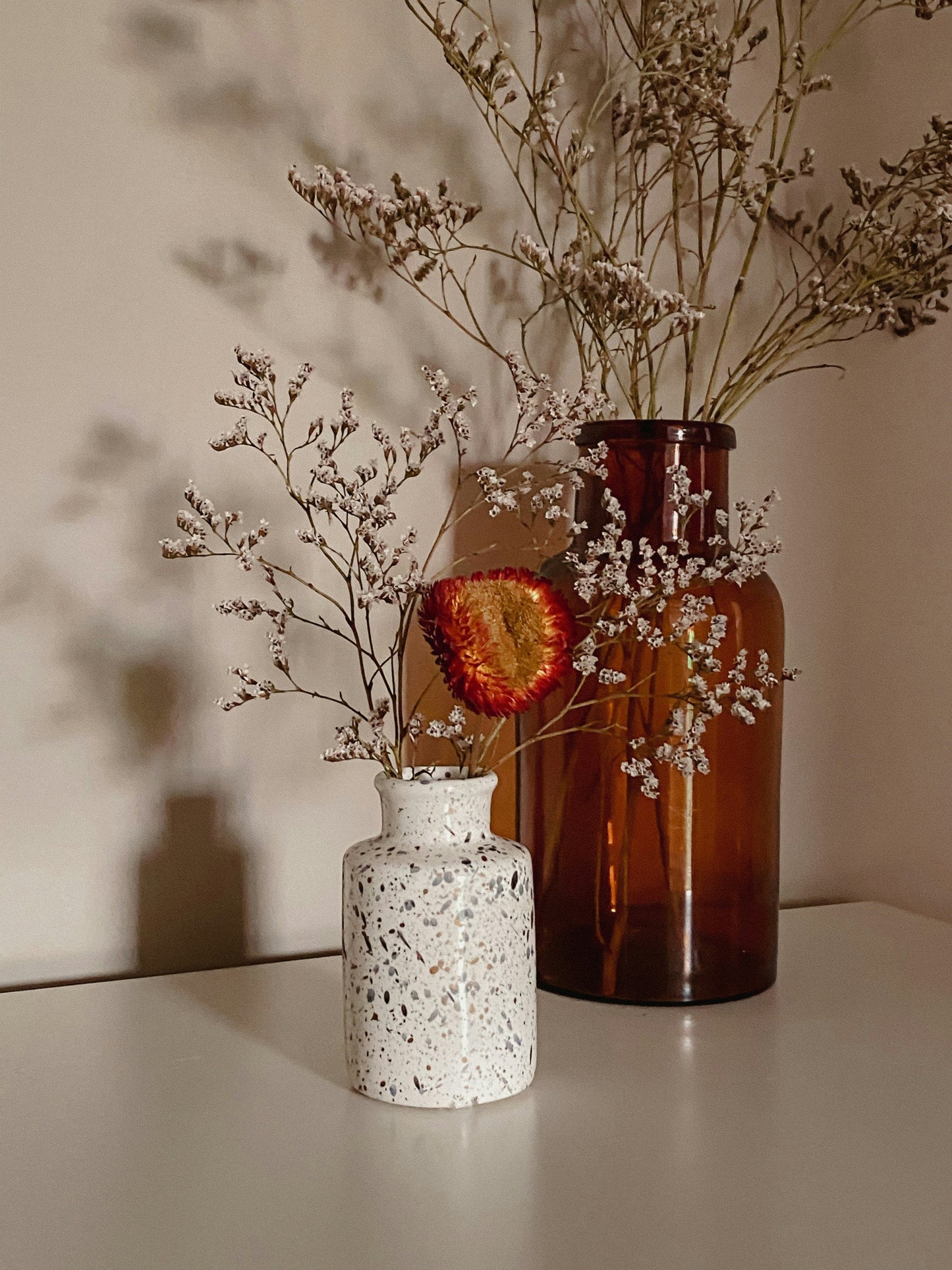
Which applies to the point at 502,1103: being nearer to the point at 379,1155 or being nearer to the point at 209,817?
the point at 379,1155

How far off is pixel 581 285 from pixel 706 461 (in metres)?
0.16

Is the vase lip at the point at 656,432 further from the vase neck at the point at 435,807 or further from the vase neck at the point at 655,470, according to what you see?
the vase neck at the point at 435,807

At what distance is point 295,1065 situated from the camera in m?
0.72

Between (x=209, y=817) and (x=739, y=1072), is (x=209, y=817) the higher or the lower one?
the higher one

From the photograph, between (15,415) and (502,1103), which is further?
(15,415)

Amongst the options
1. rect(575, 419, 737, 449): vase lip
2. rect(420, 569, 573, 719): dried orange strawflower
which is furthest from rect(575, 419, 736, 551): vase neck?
rect(420, 569, 573, 719): dried orange strawflower

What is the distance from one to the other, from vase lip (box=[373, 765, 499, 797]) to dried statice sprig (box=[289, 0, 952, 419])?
324 millimetres

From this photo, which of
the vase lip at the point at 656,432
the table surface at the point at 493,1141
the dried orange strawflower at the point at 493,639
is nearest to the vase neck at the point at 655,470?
the vase lip at the point at 656,432

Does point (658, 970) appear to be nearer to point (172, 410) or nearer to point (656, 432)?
point (656, 432)

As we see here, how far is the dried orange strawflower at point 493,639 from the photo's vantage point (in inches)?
26.0

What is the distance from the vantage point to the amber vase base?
0.83 m

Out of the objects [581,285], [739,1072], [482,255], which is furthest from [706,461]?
[739,1072]

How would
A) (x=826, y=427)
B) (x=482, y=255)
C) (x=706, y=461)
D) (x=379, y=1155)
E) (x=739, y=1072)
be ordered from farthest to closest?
(x=826, y=427), (x=482, y=255), (x=706, y=461), (x=739, y=1072), (x=379, y=1155)

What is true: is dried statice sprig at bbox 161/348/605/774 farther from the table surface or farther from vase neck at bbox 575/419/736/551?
the table surface
